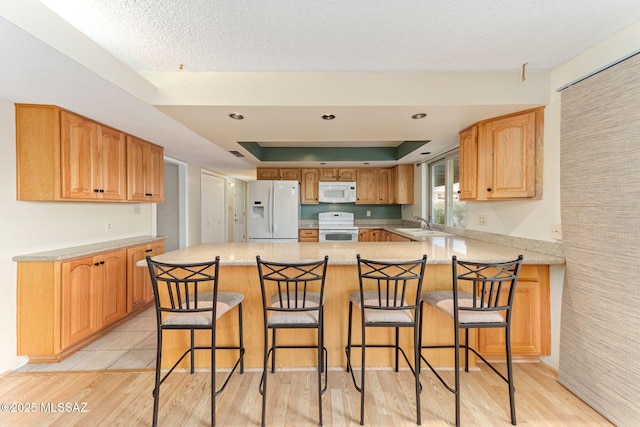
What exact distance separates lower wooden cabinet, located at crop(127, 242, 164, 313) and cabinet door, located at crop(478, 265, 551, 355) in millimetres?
3399

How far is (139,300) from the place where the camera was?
3.20 metres

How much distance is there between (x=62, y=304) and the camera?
222 cm

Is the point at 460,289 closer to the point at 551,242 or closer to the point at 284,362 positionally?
the point at 551,242

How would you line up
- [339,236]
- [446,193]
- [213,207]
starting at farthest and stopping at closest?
[213,207] → [339,236] → [446,193]

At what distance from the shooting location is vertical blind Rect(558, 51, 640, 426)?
1.57 metres

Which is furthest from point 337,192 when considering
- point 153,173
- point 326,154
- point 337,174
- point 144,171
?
point 144,171

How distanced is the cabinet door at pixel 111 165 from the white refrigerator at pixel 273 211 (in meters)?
2.07

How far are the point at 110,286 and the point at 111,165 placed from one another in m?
1.20

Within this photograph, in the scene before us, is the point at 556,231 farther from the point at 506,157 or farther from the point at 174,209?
the point at 174,209

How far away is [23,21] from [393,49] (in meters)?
1.94

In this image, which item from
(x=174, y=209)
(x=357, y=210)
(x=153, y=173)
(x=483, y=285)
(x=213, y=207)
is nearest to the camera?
(x=483, y=285)

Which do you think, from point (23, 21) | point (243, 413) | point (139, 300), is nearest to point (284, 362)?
point (243, 413)

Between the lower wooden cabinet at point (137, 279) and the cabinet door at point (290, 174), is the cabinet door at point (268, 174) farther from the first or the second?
the lower wooden cabinet at point (137, 279)

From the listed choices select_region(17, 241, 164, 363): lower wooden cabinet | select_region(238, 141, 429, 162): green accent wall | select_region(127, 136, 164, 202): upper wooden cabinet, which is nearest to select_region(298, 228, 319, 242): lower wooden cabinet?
select_region(238, 141, 429, 162): green accent wall
